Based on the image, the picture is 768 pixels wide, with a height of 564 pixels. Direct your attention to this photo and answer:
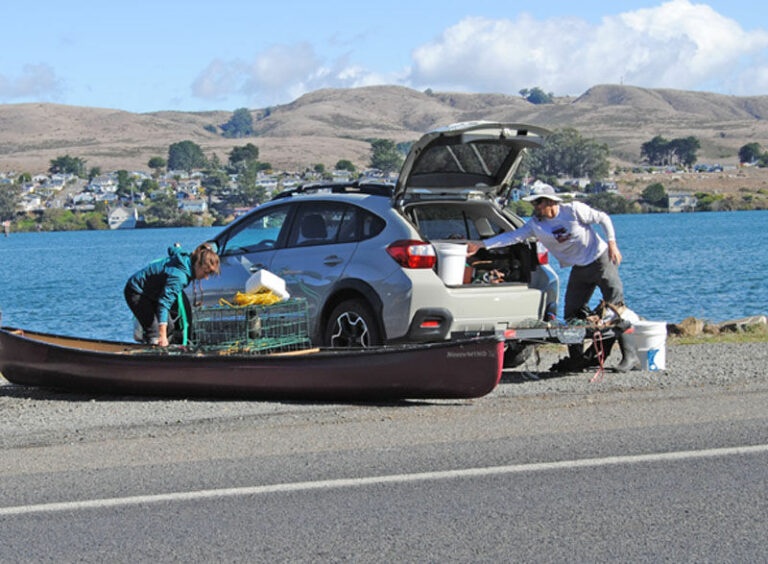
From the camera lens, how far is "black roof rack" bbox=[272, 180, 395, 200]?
11562 mm

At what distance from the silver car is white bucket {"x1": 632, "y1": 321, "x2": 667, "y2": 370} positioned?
1.01m

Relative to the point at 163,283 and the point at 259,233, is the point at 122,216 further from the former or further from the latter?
→ the point at 163,283

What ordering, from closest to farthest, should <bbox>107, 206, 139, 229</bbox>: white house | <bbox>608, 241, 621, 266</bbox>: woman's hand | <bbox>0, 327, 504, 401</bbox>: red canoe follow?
<bbox>0, 327, 504, 401</bbox>: red canoe
<bbox>608, 241, 621, 266</bbox>: woman's hand
<bbox>107, 206, 139, 229</bbox>: white house

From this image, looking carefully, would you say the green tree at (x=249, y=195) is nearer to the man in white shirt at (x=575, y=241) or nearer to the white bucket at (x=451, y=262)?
the man in white shirt at (x=575, y=241)

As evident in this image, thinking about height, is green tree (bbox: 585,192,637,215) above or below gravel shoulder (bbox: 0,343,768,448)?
above

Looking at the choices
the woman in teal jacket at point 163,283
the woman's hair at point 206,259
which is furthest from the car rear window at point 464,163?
the woman in teal jacket at point 163,283

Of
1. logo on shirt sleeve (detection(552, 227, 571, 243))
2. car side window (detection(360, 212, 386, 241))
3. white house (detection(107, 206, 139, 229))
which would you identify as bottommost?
white house (detection(107, 206, 139, 229))

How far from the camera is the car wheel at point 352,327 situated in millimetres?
10938

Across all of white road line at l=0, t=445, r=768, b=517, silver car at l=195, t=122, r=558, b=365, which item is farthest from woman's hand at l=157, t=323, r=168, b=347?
white road line at l=0, t=445, r=768, b=517

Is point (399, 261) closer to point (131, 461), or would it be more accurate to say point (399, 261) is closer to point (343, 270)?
point (343, 270)

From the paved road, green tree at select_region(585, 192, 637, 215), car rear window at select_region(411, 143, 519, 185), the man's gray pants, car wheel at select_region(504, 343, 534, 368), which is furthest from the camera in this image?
green tree at select_region(585, 192, 637, 215)

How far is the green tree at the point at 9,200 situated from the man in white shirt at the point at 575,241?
184 meters

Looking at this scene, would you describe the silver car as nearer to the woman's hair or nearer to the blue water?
the woman's hair

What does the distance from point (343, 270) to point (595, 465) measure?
174 inches
